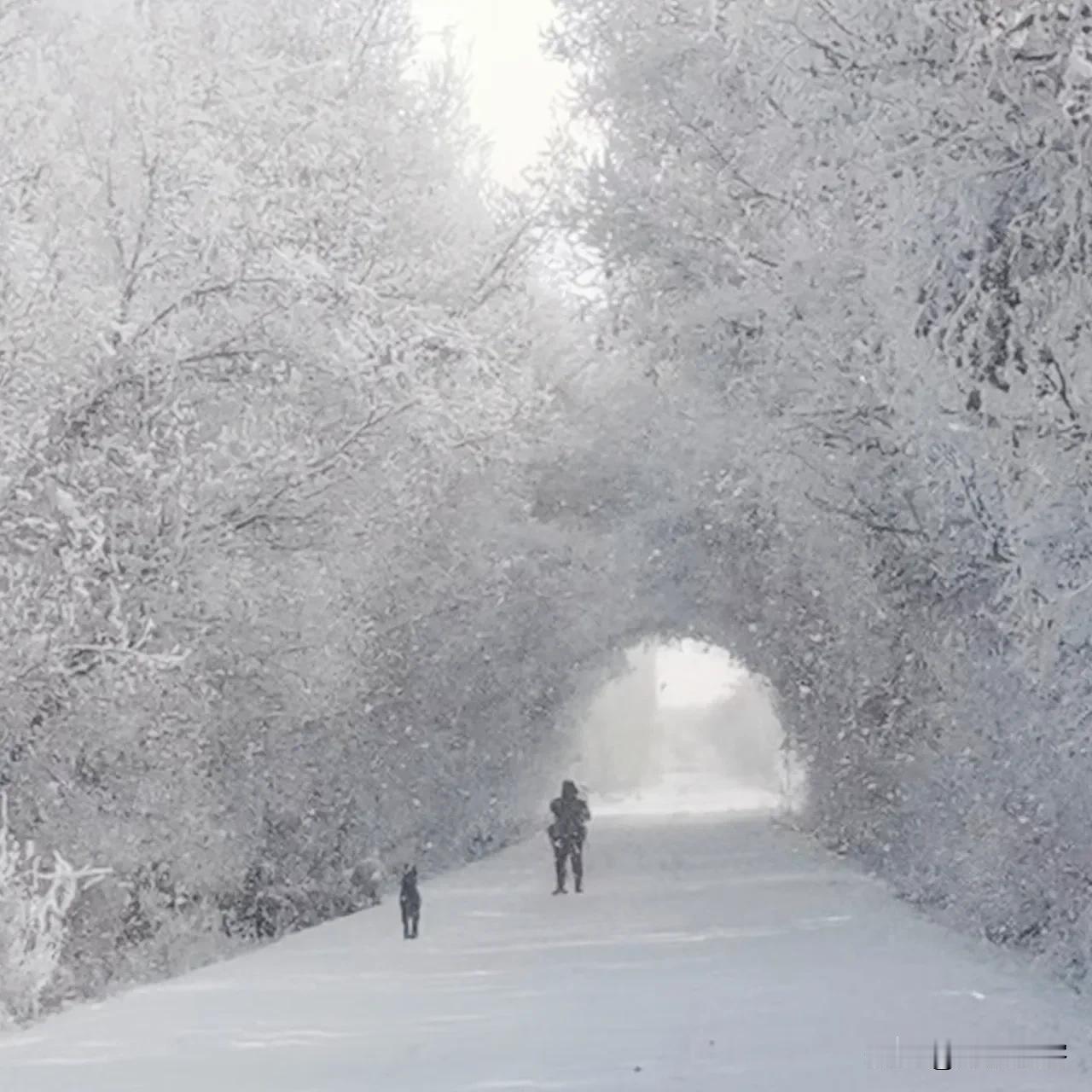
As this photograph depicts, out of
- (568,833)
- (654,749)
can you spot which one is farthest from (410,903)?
(654,749)

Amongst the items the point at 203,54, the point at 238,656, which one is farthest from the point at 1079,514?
the point at 238,656

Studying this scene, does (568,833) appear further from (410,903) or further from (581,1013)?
(581,1013)

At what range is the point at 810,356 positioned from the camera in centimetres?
1555

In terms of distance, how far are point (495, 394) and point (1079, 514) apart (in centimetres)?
794

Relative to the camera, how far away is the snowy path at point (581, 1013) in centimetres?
979

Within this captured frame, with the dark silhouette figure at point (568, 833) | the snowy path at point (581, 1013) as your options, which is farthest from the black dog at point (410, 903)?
the dark silhouette figure at point (568, 833)

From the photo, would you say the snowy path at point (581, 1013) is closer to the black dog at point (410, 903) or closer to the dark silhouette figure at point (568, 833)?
the black dog at point (410, 903)

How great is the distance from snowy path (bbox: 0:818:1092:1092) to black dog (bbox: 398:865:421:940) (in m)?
0.22

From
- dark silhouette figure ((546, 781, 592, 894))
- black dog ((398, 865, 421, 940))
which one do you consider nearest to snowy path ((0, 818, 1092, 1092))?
black dog ((398, 865, 421, 940))

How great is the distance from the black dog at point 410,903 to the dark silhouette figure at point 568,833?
6085mm

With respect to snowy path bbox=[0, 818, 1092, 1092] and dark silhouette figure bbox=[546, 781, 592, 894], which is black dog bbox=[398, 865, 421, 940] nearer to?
snowy path bbox=[0, 818, 1092, 1092]

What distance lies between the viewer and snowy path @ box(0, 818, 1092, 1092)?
9.79 meters

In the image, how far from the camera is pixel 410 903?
59.6ft

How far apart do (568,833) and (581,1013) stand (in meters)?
12.2
